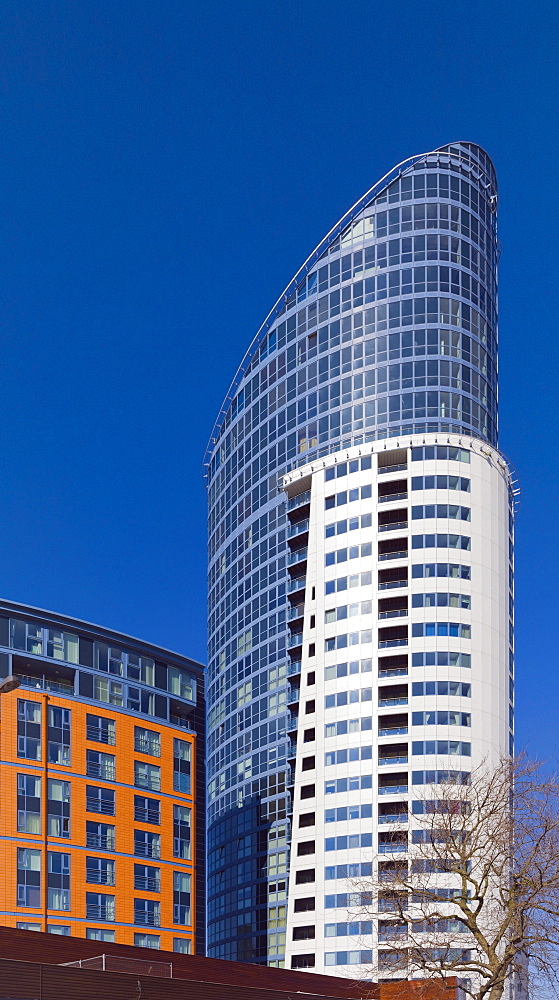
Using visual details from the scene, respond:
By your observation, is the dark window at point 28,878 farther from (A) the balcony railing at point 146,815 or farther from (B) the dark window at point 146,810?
(B) the dark window at point 146,810

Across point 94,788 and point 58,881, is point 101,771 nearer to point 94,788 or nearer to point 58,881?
point 94,788

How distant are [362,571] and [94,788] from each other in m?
41.1

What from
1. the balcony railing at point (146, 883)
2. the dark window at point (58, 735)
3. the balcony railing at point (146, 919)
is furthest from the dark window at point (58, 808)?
the balcony railing at point (146, 919)

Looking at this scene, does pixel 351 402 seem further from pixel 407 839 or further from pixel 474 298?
pixel 407 839

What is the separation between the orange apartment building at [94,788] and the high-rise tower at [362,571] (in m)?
19.0

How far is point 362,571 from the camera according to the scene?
444ft

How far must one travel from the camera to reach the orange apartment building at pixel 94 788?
327 ft

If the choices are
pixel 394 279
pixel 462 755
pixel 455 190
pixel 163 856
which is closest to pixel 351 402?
pixel 394 279

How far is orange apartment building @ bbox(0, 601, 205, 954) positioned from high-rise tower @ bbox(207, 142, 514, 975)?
62.3 ft

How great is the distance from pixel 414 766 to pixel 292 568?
29.4 meters

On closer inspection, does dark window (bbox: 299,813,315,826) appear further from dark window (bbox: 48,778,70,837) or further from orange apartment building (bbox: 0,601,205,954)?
dark window (bbox: 48,778,70,837)

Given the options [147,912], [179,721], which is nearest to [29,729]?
[147,912]

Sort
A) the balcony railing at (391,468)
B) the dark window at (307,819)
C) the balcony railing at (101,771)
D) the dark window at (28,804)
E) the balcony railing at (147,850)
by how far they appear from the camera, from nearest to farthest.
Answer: the dark window at (28,804) < the balcony railing at (101,771) < the balcony railing at (147,850) < the dark window at (307,819) < the balcony railing at (391,468)

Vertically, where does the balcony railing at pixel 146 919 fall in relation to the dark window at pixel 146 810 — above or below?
below
